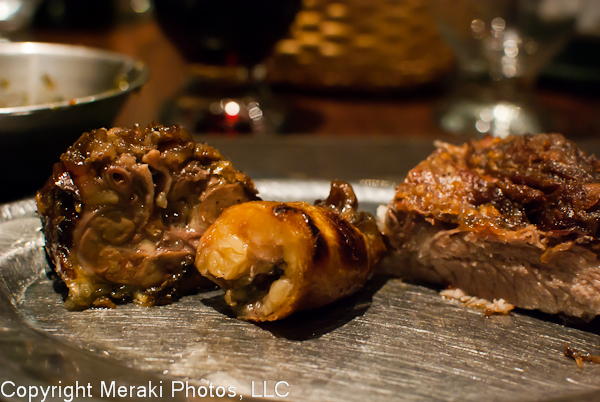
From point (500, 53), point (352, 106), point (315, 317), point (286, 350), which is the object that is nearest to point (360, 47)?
point (352, 106)

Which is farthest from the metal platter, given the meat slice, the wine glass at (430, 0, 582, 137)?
the wine glass at (430, 0, 582, 137)

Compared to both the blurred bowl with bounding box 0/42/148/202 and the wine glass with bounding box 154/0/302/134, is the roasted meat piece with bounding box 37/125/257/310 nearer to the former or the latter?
the blurred bowl with bounding box 0/42/148/202

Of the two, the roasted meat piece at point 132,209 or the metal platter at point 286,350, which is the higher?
the roasted meat piece at point 132,209

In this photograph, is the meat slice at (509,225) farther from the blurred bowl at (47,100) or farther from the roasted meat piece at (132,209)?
the blurred bowl at (47,100)

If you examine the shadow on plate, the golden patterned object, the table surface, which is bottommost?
the shadow on plate

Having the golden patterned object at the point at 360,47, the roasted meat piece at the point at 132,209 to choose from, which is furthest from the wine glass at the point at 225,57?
the roasted meat piece at the point at 132,209
